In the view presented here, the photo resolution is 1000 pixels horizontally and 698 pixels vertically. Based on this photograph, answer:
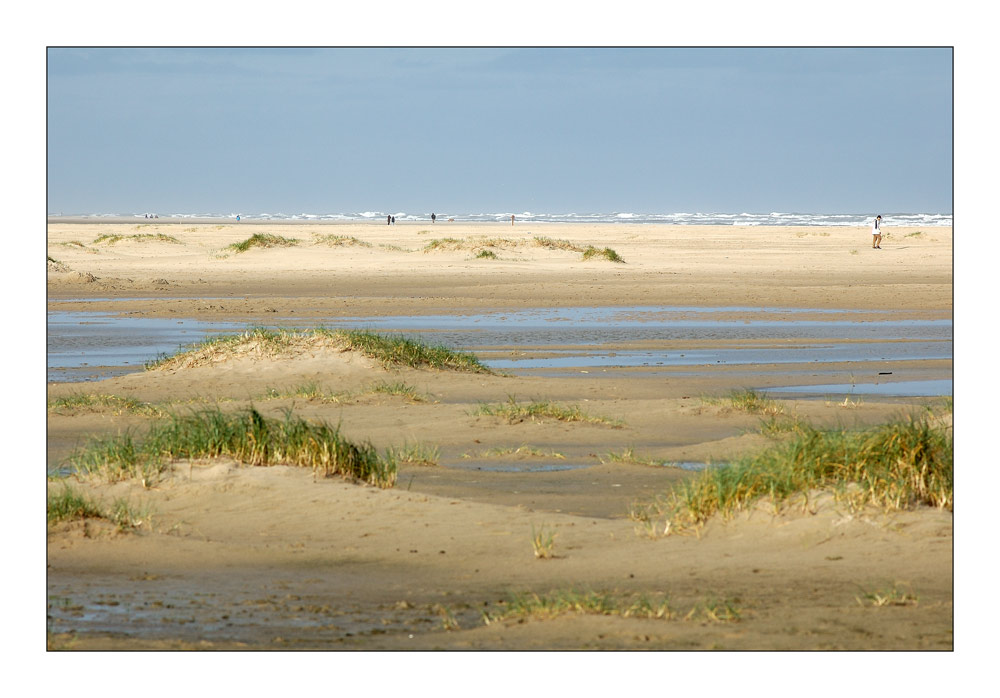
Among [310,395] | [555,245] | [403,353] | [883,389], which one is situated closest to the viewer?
[310,395]

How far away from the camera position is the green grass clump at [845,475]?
7.95 m

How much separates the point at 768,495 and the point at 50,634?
170 inches

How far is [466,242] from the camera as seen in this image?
171 feet

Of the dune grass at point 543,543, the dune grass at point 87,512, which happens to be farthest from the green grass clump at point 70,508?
the dune grass at point 543,543

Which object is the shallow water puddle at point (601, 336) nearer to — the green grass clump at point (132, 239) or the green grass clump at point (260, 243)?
the green grass clump at point (260, 243)

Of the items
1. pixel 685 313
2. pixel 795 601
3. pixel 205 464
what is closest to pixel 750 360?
pixel 685 313

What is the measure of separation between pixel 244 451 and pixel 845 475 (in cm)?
433

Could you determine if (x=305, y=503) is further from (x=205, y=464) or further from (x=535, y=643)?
(x=535, y=643)

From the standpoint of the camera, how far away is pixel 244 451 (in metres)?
9.73

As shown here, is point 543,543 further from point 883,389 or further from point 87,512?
point 883,389

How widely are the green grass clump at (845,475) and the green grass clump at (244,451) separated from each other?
244 cm

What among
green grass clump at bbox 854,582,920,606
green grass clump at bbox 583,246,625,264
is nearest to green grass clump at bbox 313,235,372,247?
green grass clump at bbox 583,246,625,264

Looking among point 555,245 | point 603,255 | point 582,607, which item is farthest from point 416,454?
point 555,245

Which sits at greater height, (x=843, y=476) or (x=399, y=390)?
(x=399, y=390)
